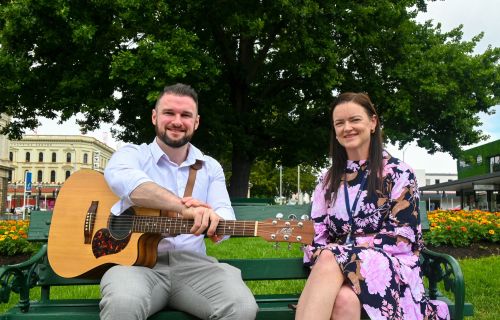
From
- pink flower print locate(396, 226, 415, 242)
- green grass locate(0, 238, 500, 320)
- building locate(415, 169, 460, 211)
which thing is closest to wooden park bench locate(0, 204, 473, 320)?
pink flower print locate(396, 226, 415, 242)

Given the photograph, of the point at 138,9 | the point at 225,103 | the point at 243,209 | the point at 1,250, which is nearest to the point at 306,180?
the point at 225,103

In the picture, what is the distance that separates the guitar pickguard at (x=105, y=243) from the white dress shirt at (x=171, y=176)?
16 centimetres

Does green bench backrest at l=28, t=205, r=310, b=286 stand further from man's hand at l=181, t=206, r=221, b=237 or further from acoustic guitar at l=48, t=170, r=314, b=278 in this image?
man's hand at l=181, t=206, r=221, b=237

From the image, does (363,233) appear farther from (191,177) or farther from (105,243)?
(105,243)

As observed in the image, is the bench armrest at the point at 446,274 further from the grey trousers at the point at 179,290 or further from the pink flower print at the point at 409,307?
the grey trousers at the point at 179,290

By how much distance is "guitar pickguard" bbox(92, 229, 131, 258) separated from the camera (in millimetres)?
3355

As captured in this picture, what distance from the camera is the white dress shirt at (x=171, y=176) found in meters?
3.45

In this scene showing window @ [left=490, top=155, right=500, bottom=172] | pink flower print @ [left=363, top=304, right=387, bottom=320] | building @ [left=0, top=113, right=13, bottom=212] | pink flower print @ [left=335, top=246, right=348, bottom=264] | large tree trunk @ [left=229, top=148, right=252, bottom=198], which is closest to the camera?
pink flower print @ [left=363, top=304, right=387, bottom=320]

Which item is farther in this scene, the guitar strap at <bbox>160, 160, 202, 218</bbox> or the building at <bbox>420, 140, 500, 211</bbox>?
the building at <bbox>420, 140, 500, 211</bbox>

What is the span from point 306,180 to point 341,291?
53865 millimetres

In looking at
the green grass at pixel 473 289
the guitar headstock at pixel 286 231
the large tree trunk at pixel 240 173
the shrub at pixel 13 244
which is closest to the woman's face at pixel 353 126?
the guitar headstock at pixel 286 231

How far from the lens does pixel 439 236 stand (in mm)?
9531

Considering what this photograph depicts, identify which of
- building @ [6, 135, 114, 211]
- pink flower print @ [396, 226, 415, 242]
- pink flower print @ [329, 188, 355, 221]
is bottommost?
pink flower print @ [396, 226, 415, 242]

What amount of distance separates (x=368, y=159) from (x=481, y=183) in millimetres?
43474
